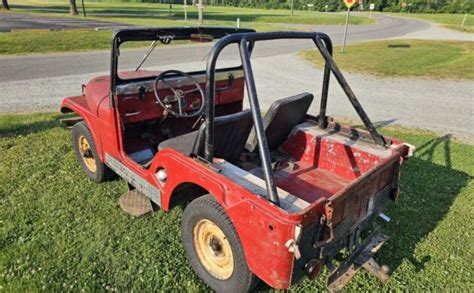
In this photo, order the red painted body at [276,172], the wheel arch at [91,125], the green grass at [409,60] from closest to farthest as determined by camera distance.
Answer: the red painted body at [276,172], the wheel arch at [91,125], the green grass at [409,60]

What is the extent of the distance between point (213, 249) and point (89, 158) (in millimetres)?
Result: 2221

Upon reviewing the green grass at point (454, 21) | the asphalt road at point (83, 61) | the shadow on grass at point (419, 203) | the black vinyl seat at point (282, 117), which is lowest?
the green grass at point (454, 21)

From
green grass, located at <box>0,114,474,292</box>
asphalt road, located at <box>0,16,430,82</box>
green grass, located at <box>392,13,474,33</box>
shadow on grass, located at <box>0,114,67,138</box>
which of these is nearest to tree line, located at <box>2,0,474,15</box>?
green grass, located at <box>392,13,474,33</box>

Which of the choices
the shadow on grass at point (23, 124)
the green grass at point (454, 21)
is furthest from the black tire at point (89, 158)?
the green grass at point (454, 21)

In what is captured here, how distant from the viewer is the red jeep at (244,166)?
2.12 m

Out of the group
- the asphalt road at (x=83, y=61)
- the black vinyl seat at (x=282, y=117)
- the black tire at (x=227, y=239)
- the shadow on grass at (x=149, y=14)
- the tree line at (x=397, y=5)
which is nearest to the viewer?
the black tire at (x=227, y=239)

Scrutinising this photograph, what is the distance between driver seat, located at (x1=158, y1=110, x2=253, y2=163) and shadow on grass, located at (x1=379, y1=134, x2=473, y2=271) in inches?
61.7

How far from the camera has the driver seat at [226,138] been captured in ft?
8.69

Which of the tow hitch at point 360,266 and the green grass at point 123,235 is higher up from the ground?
the tow hitch at point 360,266

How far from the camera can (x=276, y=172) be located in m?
3.41

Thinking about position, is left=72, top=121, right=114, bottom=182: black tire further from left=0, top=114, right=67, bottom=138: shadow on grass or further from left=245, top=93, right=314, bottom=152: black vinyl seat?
left=0, top=114, right=67, bottom=138: shadow on grass

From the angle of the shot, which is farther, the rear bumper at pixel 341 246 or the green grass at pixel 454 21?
the green grass at pixel 454 21

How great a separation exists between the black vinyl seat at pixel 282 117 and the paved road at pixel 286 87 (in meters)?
4.15

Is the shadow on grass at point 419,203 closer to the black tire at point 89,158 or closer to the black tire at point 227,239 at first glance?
the black tire at point 227,239
